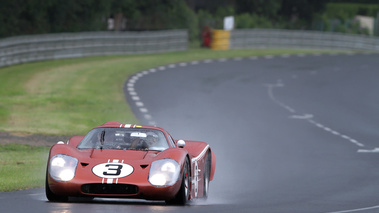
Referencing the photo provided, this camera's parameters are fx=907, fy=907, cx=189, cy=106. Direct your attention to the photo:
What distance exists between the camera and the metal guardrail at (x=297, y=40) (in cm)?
5247

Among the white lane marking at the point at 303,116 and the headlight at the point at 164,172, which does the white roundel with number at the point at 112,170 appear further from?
the white lane marking at the point at 303,116

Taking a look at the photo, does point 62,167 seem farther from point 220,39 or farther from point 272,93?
point 220,39

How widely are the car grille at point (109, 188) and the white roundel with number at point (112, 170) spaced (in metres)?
0.11

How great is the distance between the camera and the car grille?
31.9ft

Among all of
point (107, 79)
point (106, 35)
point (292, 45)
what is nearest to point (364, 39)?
point (292, 45)

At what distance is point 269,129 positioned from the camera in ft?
72.7

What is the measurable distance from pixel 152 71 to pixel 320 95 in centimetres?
799

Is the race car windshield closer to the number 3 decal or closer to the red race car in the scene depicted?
the red race car

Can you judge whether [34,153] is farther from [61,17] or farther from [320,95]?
[61,17]

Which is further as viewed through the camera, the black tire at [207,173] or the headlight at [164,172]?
the black tire at [207,173]

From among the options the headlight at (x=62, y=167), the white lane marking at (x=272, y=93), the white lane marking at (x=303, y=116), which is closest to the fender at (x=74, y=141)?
the headlight at (x=62, y=167)

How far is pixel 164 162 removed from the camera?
1009 centimetres

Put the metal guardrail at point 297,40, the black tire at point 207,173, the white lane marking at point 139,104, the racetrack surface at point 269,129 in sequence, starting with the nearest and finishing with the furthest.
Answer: the racetrack surface at point 269,129, the black tire at point 207,173, the white lane marking at point 139,104, the metal guardrail at point 297,40

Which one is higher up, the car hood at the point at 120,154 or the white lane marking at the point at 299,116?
the car hood at the point at 120,154
